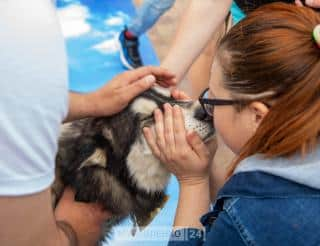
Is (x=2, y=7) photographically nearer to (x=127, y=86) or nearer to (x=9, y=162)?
(x=9, y=162)

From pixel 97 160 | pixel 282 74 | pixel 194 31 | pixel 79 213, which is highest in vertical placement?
pixel 282 74

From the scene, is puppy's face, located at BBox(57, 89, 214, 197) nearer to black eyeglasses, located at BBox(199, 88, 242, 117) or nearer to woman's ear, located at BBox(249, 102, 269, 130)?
black eyeglasses, located at BBox(199, 88, 242, 117)

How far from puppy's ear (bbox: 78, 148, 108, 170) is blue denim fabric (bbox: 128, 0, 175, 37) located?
1219 mm

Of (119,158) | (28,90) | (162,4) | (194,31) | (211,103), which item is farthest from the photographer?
(162,4)

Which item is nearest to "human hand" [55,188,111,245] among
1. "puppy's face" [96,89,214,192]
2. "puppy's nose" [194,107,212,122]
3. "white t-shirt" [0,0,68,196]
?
"puppy's face" [96,89,214,192]

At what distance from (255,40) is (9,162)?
48 cm

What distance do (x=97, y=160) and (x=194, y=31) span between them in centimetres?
57

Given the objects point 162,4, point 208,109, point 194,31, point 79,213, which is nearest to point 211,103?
point 208,109

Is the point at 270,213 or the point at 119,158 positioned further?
the point at 119,158

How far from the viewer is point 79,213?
3.92 feet

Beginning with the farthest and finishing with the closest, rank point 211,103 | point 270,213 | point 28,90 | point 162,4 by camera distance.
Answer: point 162,4 < point 211,103 < point 270,213 < point 28,90

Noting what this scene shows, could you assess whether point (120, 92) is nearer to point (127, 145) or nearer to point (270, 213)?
point (127, 145)

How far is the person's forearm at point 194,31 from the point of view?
4.91ft

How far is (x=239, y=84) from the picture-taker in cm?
95
